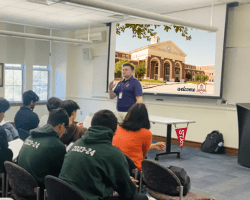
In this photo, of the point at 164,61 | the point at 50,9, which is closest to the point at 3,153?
the point at 50,9

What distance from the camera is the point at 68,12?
720 cm

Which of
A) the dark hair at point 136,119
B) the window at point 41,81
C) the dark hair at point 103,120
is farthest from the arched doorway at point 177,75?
the dark hair at point 103,120

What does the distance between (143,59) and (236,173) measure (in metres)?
3.66

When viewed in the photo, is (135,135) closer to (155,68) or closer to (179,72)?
(179,72)

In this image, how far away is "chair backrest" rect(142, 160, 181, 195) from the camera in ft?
7.67

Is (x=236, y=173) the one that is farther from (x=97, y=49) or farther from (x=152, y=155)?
(x=97, y=49)

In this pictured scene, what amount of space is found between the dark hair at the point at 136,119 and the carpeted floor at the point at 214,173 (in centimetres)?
154

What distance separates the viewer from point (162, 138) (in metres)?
7.46

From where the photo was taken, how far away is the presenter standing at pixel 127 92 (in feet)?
16.3

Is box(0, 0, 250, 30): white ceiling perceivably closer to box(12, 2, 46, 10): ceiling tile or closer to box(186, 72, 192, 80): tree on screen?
box(12, 2, 46, 10): ceiling tile

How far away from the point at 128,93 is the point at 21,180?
9.94 ft

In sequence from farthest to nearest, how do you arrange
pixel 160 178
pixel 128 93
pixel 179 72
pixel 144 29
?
pixel 144 29 < pixel 179 72 < pixel 128 93 < pixel 160 178

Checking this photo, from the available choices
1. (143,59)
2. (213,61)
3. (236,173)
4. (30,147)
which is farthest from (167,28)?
(30,147)

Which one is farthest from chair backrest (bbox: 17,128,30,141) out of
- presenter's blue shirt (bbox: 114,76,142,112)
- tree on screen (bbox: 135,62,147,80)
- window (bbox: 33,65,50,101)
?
window (bbox: 33,65,50,101)
